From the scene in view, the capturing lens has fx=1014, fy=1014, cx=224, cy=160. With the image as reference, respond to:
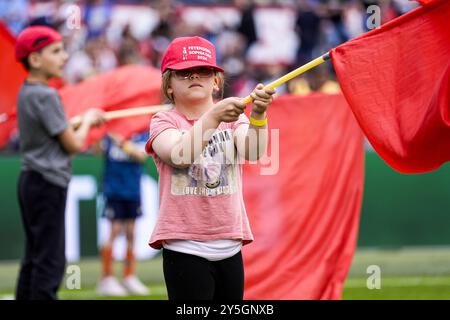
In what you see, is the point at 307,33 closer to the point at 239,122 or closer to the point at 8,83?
the point at 8,83

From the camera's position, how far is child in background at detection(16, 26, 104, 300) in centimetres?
723

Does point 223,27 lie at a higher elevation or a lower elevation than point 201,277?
higher

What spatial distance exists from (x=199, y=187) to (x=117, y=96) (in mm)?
4643

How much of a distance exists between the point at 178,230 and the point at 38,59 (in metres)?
2.93

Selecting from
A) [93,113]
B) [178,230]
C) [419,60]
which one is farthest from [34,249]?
[419,60]

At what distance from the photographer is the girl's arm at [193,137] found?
15.9 feet

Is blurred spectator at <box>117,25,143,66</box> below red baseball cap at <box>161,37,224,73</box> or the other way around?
the other way around

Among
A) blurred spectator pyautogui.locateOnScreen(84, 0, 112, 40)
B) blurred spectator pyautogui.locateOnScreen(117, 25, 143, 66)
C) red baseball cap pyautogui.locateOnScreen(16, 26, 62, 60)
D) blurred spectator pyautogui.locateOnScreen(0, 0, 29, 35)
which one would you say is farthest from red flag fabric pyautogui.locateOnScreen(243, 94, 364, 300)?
blurred spectator pyautogui.locateOnScreen(0, 0, 29, 35)

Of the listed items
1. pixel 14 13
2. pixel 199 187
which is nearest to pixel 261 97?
pixel 199 187

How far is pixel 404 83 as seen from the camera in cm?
580

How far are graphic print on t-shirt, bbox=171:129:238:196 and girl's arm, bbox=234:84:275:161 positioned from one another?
7 centimetres

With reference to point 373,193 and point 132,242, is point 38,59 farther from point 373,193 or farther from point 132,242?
point 373,193

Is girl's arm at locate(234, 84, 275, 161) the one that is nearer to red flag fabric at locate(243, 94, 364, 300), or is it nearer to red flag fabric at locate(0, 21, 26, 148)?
red flag fabric at locate(243, 94, 364, 300)
